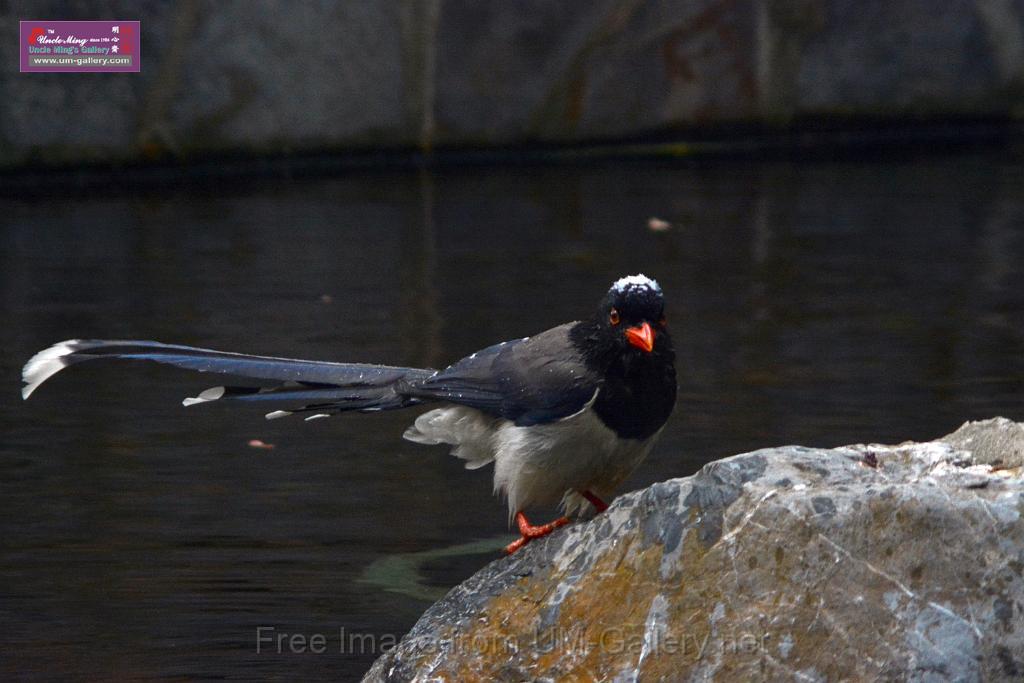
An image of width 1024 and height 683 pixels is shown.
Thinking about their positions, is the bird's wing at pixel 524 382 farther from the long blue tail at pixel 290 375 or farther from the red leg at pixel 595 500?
the red leg at pixel 595 500

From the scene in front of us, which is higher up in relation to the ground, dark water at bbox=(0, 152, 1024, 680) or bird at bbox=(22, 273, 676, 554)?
bird at bbox=(22, 273, 676, 554)

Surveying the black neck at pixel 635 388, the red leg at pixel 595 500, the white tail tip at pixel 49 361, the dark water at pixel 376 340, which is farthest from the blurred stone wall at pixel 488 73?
the black neck at pixel 635 388

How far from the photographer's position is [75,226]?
9.89 m

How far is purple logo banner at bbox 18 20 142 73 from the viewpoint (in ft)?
33.3

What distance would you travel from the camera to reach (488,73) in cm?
1108

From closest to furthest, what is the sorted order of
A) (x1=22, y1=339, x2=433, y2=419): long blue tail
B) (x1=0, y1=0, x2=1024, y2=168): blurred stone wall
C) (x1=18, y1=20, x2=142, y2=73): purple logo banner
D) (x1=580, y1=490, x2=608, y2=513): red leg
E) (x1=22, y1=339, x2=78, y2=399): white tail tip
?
(x1=580, y1=490, x2=608, y2=513): red leg → (x1=22, y1=339, x2=433, y2=419): long blue tail → (x1=22, y1=339, x2=78, y2=399): white tail tip → (x1=18, y1=20, x2=142, y2=73): purple logo banner → (x1=0, y1=0, x2=1024, y2=168): blurred stone wall

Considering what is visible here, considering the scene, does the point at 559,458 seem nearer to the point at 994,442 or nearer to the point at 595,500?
the point at 595,500

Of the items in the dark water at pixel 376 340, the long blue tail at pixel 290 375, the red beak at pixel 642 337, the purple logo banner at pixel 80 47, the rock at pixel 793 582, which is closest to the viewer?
the rock at pixel 793 582

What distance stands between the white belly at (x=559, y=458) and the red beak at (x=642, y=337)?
216mm

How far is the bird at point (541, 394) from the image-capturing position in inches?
159

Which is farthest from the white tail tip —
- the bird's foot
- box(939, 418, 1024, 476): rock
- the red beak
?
box(939, 418, 1024, 476): rock

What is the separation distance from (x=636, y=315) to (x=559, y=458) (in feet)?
1.34

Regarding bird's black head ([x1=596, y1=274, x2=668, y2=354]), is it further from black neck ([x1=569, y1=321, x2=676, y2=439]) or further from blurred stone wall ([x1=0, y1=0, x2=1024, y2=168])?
blurred stone wall ([x1=0, y1=0, x2=1024, y2=168])

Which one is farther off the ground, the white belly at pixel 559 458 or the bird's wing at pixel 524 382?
the bird's wing at pixel 524 382
